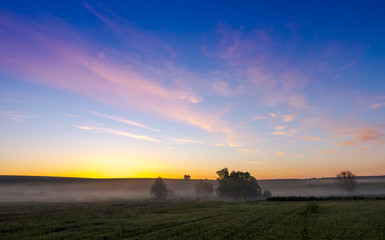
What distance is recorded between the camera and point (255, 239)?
19781 mm

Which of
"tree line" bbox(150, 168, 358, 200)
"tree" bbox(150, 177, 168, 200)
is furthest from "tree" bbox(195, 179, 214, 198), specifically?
"tree" bbox(150, 177, 168, 200)

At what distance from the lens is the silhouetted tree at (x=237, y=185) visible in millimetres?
133000

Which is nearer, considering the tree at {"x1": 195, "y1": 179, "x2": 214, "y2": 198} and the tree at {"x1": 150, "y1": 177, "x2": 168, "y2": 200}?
the tree at {"x1": 150, "y1": 177, "x2": 168, "y2": 200}

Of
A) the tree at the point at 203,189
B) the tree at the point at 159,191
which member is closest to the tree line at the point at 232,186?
the tree at the point at 159,191

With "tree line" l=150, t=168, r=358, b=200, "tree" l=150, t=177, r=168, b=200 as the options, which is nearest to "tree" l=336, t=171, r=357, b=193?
"tree line" l=150, t=168, r=358, b=200

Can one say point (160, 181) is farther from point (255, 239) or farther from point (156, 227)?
point (255, 239)

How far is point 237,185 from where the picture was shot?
133 meters

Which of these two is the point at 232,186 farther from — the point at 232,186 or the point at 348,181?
the point at 348,181

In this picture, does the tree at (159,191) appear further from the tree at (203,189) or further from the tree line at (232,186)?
the tree at (203,189)

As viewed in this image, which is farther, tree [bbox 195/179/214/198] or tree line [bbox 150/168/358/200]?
tree [bbox 195/179/214/198]

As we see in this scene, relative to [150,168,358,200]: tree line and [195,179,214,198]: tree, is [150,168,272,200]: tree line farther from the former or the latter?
[195,179,214,198]: tree

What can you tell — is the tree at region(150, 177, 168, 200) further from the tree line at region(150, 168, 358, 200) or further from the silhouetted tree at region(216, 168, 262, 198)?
the silhouetted tree at region(216, 168, 262, 198)

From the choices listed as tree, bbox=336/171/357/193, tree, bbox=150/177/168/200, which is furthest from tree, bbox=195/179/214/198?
tree, bbox=336/171/357/193

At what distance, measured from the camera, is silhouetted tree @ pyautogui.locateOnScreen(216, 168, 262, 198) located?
133000 mm
